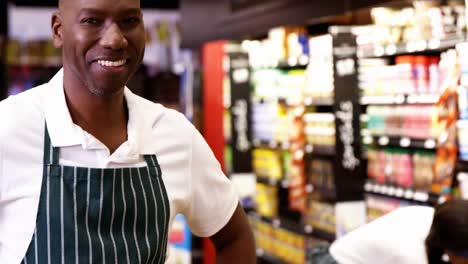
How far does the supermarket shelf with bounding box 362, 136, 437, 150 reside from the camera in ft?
16.0

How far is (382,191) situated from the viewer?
5.29 m

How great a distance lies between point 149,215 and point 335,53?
4.04m

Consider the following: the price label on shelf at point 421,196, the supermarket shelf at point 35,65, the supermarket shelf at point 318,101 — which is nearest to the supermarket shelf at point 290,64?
the supermarket shelf at point 318,101

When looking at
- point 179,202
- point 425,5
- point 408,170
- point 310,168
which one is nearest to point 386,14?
point 425,5

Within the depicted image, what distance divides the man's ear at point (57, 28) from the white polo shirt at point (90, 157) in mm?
71

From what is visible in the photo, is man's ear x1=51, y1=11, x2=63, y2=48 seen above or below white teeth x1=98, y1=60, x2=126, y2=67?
above

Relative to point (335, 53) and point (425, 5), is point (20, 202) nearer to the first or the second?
point (425, 5)

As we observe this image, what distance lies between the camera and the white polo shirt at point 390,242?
265 centimetres

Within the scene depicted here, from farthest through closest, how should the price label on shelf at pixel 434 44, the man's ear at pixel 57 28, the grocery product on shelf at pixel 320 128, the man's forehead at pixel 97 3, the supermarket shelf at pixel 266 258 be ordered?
1. the supermarket shelf at pixel 266 258
2. the grocery product on shelf at pixel 320 128
3. the price label on shelf at pixel 434 44
4. the man's ear at pixel 57 28
5. the man's forehead at pixel 97 3

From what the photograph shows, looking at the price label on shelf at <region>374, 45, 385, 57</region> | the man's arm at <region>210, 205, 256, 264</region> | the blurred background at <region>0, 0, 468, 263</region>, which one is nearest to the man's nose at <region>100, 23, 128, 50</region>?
the man's arm at <region>210, 205, 256, 264</region>

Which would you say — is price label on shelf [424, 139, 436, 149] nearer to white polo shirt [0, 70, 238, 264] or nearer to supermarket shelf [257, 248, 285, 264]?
supermarket shelf [257, 248, 285, 264]

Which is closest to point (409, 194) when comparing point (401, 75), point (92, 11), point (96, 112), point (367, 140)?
point (367, 140)

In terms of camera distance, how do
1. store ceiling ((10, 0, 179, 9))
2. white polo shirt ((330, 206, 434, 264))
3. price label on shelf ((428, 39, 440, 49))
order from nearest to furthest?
white polo shirt ((330, 206, 434, 264)) < price label on shelf ((428, 39, 440, 49)) < store ceiling ((10, 0, 179, 9))

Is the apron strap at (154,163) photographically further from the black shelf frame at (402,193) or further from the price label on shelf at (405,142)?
the price label on shelf at (405,142)
